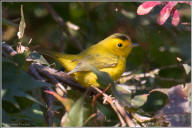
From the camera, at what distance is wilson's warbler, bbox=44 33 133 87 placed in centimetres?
253

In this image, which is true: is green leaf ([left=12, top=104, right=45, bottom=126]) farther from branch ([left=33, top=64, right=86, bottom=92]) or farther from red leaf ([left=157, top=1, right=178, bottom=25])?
red leaf ([left=157, top=1, right=178, bottom=25])

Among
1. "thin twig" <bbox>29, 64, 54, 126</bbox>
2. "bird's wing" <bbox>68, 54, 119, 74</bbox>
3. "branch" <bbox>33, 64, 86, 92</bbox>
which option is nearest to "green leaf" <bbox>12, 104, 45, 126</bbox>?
"thin twig" <bbox>29, 64, 54, 126</bbox>

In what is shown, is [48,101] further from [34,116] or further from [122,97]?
[122,97]

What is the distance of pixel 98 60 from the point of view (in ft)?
9.54

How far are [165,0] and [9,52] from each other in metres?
0.99

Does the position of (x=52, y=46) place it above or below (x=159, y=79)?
above

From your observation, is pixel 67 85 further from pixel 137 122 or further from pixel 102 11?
pixel 102 11

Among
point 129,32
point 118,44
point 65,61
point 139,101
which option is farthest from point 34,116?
point 129,32

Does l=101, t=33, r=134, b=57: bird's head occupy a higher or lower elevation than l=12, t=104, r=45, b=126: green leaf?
higher

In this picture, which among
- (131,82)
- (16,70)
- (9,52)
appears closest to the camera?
(16,70)

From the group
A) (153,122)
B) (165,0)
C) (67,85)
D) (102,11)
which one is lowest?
(153,122)

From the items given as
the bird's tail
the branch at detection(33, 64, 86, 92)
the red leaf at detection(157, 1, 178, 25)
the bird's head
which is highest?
the bird's head

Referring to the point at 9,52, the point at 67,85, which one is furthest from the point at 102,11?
the point at 9,52

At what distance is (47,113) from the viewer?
1.84 m
